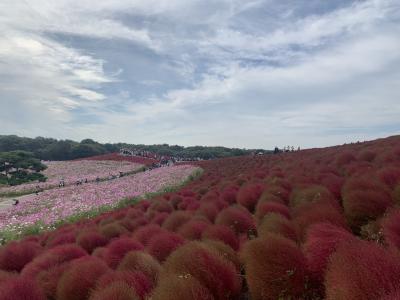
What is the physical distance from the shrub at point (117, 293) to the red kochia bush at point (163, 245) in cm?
132

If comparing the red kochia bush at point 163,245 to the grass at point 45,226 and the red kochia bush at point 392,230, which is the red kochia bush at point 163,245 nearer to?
the red kochia bush at point 392,230

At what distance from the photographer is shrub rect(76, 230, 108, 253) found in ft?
22.0

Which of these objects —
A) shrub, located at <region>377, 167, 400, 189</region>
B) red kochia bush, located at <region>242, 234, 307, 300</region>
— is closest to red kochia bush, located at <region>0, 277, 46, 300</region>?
red kochia bush, located at <region>242, 234, 307, 300</region>

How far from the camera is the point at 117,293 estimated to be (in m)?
3.12

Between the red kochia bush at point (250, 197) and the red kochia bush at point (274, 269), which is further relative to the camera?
the red kochia bush at point (250, 197)

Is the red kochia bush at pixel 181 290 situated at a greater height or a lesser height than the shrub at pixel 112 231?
greater

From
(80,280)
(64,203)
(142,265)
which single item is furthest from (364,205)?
(64,203)

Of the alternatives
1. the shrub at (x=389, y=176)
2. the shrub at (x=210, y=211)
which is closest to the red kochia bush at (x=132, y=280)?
the shrub at (x=210, y=211)

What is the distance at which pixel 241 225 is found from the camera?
18.1ft

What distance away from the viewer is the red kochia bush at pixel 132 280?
346 centimetres

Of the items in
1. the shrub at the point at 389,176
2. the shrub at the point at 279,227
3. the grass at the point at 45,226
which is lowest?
the grass at the point at 45,226

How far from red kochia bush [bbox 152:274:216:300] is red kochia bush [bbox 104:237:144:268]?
224cm

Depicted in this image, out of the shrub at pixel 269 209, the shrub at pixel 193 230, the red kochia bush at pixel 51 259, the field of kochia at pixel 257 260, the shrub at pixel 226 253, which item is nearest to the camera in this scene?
the field of kochia at pixel 257 260

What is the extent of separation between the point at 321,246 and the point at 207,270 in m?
1.00
